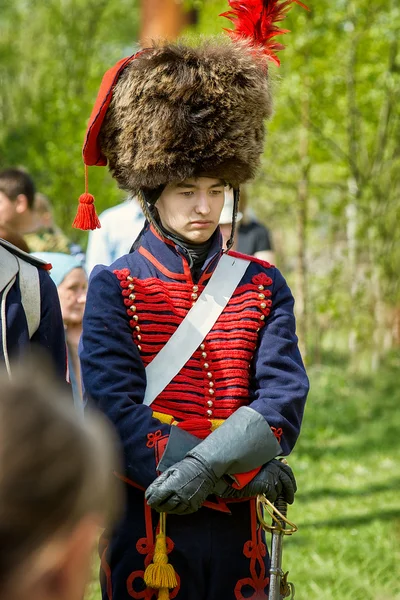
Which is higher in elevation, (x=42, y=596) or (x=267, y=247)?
(x=42, y=596)

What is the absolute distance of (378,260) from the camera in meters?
12.5

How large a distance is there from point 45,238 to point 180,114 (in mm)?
3086

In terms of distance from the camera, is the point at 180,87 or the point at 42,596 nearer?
the point at 42,596

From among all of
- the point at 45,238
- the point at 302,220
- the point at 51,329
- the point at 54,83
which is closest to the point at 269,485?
the point at 51,329

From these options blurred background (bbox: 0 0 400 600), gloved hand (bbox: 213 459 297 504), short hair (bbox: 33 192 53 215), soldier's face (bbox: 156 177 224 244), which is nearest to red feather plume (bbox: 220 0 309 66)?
soldier's face (bbox: 156 177 224 244)

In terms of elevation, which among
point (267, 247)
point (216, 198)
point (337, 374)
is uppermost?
point (216, 198)

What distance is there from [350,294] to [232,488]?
9.88 meters

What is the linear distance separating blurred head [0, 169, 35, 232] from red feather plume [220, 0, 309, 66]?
2.71 metres

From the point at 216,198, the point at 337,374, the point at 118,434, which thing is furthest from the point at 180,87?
the point at 337,374

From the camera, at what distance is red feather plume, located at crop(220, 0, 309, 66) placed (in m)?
3.54

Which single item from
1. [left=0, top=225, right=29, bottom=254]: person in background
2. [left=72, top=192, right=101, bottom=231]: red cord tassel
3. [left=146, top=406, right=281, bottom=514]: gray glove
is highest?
[left=72, top=192, right=101, bottom=231]: red cord tassel

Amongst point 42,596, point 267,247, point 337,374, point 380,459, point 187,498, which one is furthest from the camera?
point 337,374

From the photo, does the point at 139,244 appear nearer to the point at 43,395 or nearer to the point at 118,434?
the point at 118,434

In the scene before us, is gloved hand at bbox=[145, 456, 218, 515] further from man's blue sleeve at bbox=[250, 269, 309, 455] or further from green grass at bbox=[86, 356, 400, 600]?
green grass at bbox=[86, 356, 400, 600]
